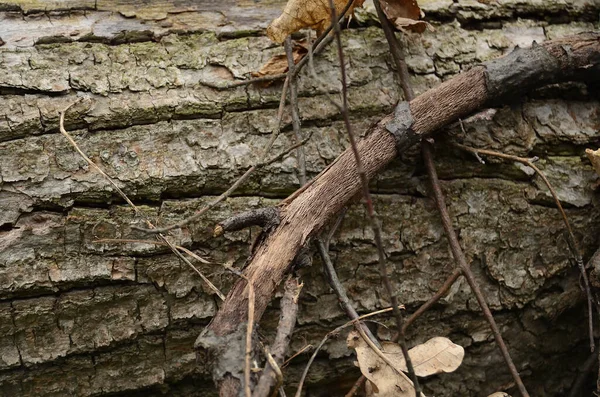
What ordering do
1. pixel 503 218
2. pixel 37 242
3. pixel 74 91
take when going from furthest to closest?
1. pixel 503 218
2. pixel 74 91
3. pixel 37 242

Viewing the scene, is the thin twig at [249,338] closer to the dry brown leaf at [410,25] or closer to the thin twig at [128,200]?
the thin twig at [128,200]

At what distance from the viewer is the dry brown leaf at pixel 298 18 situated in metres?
1.56

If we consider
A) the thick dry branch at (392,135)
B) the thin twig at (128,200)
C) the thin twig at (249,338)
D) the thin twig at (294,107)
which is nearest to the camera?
the thin twig at (249,338)

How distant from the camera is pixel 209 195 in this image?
4.97ft

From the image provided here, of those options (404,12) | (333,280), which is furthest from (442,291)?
(404,12)

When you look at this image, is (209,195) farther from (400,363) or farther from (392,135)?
(400,363)

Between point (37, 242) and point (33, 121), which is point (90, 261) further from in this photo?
point (33, 121)

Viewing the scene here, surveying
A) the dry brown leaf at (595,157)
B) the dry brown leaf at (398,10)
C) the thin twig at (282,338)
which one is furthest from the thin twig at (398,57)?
the thin twig at (282,338)

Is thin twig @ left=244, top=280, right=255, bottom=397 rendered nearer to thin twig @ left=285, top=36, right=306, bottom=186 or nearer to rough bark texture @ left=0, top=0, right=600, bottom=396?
rough bark texture @ left=0, top=0, right=600, bottom=396

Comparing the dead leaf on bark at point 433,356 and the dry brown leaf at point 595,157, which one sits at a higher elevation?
the dry brown leaf at point 595,157

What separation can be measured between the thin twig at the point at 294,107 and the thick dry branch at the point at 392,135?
86 millimetres

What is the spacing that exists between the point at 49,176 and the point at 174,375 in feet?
1.93

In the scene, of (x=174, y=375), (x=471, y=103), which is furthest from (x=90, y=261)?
(x=471, y=103)

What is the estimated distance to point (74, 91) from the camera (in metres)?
1.52
